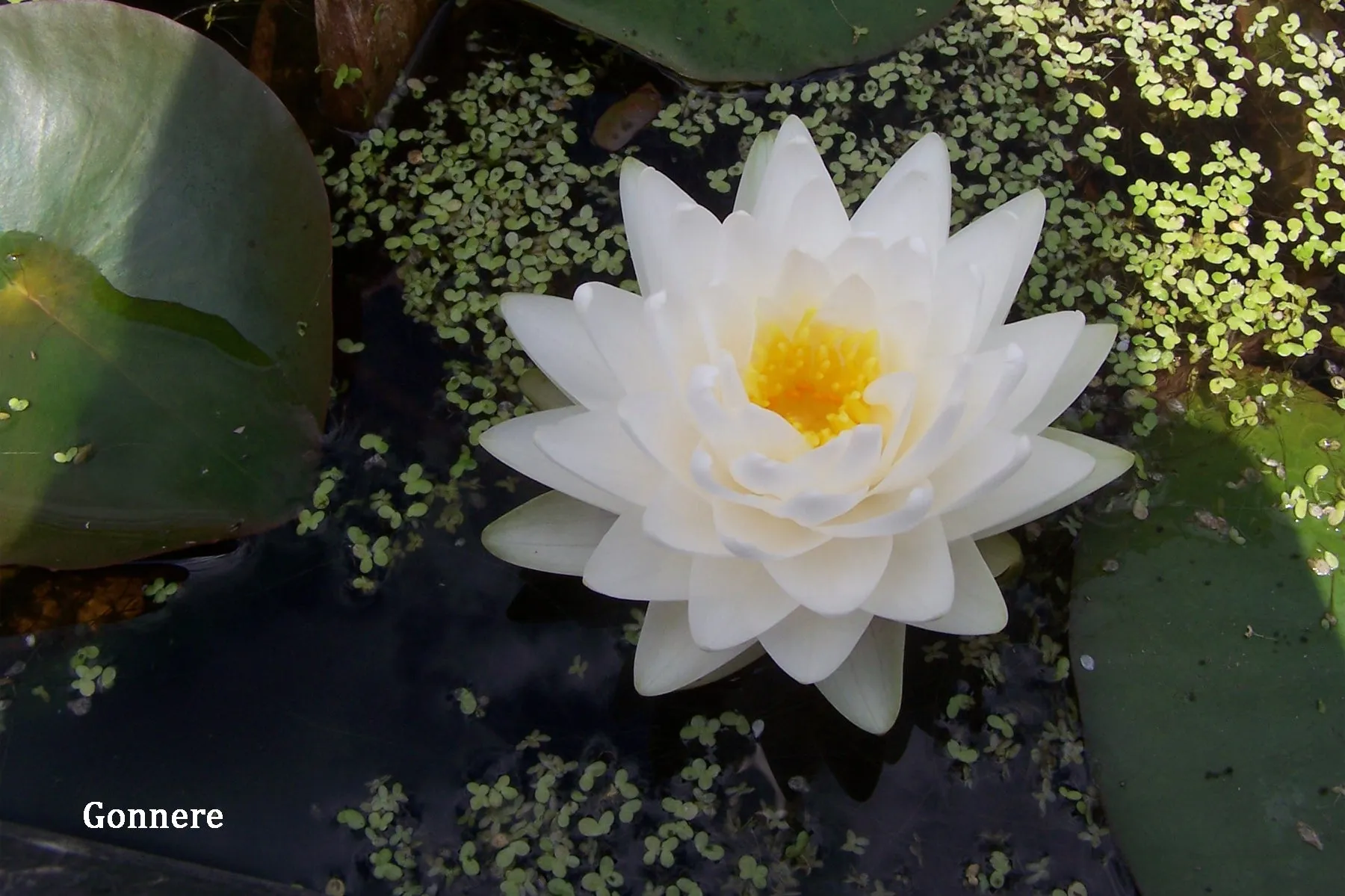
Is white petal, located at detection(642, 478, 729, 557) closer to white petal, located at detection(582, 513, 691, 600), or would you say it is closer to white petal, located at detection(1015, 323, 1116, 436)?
white petal, located at detection(582, 513, 691, 600)

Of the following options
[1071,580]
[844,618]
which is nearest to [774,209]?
[844,618]

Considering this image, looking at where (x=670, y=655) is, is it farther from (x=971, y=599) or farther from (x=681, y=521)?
(x=971, y=599)

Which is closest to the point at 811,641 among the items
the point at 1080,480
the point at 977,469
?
the point at 977,469

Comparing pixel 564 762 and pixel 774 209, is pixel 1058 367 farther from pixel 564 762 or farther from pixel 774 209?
pixel 564 762

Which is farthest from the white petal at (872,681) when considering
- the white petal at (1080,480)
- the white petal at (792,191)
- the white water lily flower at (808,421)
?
the white petal at (792,191)

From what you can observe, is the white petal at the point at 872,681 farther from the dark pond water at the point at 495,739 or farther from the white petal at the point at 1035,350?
the white petal at the point at 1035,350

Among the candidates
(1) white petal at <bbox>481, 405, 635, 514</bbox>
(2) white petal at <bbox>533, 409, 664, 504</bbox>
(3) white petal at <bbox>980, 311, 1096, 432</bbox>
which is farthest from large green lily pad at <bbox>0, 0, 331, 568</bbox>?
(3) white petal at <bbox>980, 311, 1096, 432</bbox>

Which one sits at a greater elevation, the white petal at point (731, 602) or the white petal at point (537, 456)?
the white petal at point (537, 456)
